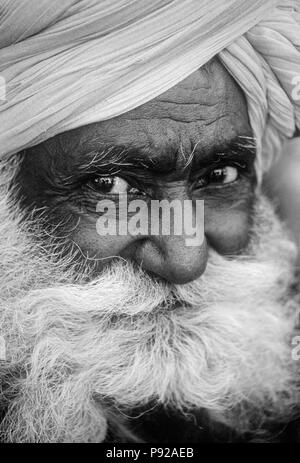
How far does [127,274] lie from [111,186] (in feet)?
0.92

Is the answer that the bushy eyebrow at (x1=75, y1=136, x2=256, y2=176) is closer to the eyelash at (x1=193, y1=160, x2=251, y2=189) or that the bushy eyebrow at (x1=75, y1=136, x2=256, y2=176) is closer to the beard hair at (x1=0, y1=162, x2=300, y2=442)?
the eyelash at (x1=193, y1=160, x2=251, y2=189)

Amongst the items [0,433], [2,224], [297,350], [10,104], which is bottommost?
[0,433]

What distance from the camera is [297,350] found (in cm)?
243

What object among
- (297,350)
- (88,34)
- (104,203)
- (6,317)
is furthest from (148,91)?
(297,350)

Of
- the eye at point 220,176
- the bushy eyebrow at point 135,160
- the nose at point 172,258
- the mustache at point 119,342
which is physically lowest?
the mustache at point 119,342

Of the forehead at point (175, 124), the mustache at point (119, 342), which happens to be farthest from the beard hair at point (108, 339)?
the forehead at point (175, 124)

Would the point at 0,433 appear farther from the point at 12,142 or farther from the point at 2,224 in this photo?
the point at 12,142

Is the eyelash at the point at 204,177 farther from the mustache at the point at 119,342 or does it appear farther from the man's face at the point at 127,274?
the mustache at the point at 119,342

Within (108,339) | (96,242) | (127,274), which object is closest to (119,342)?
(108,339)

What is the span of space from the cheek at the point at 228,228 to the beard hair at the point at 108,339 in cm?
5

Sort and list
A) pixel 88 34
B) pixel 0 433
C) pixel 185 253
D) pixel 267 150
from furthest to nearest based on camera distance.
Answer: pixel 267 150 < pixel 0 433 < pixel 185 253 < pixel 88 34

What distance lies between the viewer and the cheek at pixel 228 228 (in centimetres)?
208

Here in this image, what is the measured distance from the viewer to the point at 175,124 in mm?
1874

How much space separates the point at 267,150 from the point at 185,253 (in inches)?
28.3
